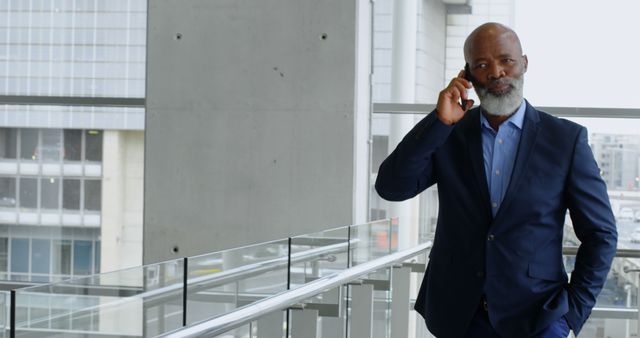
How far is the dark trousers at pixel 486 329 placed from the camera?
71.6 inches

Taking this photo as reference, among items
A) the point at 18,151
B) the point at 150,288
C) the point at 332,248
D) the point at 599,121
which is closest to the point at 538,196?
the point at 150,288

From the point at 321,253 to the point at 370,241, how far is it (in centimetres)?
41

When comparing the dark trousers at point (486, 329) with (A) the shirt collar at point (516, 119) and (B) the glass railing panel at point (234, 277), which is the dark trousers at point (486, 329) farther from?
(B) the glass railing panel at point (234, 277)

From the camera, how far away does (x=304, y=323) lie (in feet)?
8.79

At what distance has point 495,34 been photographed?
1.81 meters

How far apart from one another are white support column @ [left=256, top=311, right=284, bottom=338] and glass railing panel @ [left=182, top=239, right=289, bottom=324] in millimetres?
68

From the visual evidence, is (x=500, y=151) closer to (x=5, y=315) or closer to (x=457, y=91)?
(x=457, y=91)

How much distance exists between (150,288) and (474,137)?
2.62 ft

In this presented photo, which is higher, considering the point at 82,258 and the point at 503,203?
the point at 503,203

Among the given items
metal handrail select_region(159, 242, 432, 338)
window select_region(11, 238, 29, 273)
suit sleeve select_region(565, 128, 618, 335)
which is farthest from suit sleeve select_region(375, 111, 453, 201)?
window select_region(11, 238, 29, 273)

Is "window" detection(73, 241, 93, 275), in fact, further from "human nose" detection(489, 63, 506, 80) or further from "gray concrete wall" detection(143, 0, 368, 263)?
"human nose" detection(489, 63, 506, 80)

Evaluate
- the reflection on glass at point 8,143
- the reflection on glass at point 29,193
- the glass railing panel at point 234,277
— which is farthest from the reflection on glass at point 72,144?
the glass railing panel at point 234,277

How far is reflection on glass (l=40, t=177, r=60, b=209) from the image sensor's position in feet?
27.0

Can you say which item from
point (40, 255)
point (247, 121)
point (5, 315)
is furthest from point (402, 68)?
point (5, 315)
